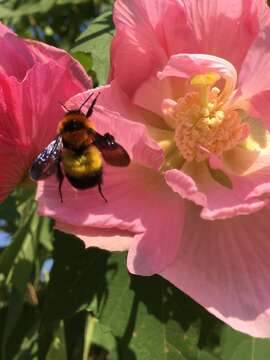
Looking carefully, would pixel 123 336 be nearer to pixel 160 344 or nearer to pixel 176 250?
pixel 160 344

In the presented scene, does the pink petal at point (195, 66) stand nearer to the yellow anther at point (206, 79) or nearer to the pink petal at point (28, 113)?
the yellow anther at point (206, 79)

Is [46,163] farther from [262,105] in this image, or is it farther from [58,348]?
[58,348]

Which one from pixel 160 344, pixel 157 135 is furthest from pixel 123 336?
pixel 157 135

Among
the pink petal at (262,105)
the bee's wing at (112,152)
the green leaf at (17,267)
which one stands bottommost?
the green leaf at (17,267)

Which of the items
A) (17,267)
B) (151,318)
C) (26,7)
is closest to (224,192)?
(151,318)

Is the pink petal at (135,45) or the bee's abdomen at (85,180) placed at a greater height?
the pink petal at (135,45)

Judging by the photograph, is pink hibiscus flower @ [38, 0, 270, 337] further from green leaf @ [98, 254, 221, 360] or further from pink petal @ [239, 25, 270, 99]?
green leaf @ [98, 254, 221, 360]

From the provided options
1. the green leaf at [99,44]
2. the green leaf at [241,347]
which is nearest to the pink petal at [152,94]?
the green leaf at [99,44]
